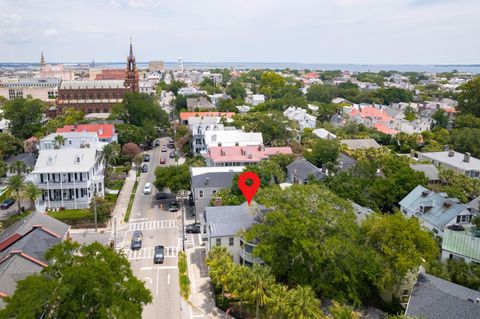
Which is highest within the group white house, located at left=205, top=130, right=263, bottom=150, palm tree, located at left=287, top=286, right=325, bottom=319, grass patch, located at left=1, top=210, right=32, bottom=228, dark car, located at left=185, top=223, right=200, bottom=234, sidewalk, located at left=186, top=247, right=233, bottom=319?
white house, located at left=205, top=130, right=263, bottom=150

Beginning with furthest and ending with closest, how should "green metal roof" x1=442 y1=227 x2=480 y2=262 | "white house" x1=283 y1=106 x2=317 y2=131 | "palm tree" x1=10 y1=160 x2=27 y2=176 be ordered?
"white house" x1=283 y1=106 x2=317 y2=131, "palm tree" x1=10 y1=160 x2=27 y2=176, "green metal roof" x1=442 y1=227 x2=480 y2=262

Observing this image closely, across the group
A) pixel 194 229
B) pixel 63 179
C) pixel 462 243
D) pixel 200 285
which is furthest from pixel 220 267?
pixel 63 179

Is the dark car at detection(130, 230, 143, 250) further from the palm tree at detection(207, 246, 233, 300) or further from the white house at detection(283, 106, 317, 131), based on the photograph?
the white house at detection(283, 106, 317, 131)

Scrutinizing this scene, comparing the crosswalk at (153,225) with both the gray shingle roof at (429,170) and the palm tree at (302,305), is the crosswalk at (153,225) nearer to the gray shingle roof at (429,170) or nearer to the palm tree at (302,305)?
the palm tree at (302,305)

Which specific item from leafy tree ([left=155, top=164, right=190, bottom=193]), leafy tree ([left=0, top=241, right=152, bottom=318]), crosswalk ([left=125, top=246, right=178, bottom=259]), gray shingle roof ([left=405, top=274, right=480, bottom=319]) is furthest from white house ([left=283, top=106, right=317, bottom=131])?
leafy tree ([left=0, top=241, right=152, bottom=318])

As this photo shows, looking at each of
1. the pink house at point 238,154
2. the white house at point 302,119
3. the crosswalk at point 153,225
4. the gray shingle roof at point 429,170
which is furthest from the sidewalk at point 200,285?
the white house at point 302,119

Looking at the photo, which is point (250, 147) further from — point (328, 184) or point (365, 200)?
point (365, 200)

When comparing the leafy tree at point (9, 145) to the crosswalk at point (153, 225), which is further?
the leafy tree at point (9, 145)
